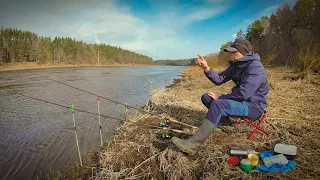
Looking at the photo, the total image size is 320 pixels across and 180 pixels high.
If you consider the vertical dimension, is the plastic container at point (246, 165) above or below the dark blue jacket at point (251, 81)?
below

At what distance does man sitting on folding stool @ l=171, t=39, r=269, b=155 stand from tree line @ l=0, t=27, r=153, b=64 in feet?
219

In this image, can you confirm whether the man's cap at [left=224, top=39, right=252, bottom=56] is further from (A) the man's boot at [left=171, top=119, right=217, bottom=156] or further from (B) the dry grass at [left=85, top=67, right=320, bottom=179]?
(B) the dry grass at [left=85, top=67, right=320, bottom=179]

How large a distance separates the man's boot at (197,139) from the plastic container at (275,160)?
929 millimetres

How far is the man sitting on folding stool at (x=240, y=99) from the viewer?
3.55m

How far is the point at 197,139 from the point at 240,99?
106cm

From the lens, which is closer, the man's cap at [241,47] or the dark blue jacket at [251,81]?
the dark blue jacket at [251,81]

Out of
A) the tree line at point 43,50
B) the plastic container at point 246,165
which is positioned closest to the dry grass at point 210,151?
the plastic container at point 246,165

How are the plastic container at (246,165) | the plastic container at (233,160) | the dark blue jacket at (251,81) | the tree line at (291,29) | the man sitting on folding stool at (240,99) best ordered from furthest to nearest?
the tree line at (291,29) → the dark blue jacket at (251,81) → the man sitting on folding stool at (240,99) → the plastic container at (233,160) → the plastic container at (246,165)

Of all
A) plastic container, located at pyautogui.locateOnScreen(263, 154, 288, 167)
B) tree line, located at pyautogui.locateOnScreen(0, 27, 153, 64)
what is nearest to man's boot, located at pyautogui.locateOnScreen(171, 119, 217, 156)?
plastic container, located at pyautogui.locateOnScreen(263, 154, 288, 167)

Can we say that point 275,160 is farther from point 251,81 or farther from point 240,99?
point 251,81

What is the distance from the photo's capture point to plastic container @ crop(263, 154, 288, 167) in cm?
322

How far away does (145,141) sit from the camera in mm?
4930

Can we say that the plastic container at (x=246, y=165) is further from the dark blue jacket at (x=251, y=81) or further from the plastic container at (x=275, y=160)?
the dark blue jacket at (x=251, y=81)

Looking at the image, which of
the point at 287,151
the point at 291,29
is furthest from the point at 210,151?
the point at 291,29
